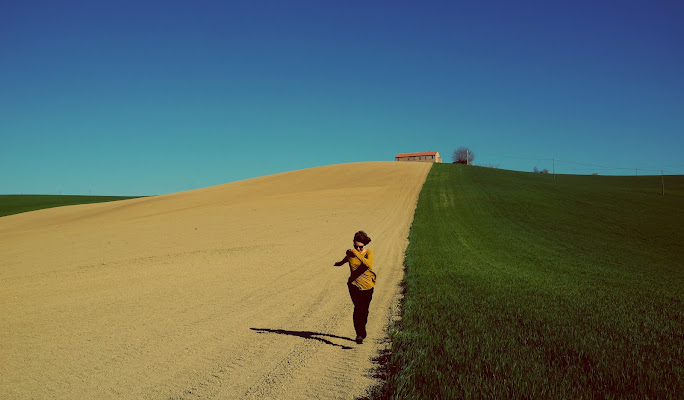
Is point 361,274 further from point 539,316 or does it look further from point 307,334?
point 539,316

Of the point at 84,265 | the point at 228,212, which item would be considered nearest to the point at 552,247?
the point at 84,265

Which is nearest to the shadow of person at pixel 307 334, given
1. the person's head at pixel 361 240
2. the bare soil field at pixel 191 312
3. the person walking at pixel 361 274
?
the bare soil field at pixel 191 312

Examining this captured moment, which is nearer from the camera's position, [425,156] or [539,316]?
[539,316]

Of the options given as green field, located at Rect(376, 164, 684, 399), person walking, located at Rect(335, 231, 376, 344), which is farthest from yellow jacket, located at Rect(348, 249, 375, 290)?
green field, located at Rect(376, 164, 684, 399)

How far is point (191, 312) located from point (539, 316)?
7.92m

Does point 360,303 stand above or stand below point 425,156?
below

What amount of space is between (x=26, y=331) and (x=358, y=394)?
26.0ft

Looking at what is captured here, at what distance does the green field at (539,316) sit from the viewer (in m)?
5.48

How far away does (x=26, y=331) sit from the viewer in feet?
30.2

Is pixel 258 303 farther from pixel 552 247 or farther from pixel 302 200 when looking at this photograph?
pixel 302 200

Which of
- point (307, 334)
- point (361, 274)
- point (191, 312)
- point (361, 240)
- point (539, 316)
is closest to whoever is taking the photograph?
point (361, 240)

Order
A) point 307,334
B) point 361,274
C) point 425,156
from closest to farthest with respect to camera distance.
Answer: point 361,274 < point 307,334 < point 425,156

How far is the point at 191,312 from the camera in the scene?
10516 millimetres

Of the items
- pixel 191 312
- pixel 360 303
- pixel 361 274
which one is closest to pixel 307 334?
pixel 360 303
